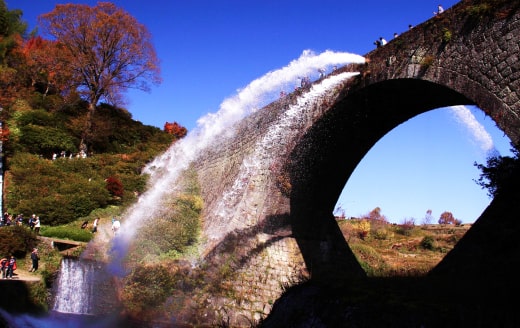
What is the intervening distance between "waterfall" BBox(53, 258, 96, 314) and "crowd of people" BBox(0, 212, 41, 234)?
3.45 m

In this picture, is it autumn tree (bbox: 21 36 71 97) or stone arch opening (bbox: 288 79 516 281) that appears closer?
stone arch opening (bbox: 288 79 516 281)

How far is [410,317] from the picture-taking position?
3.52 m

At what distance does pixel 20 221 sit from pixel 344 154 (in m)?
13.4

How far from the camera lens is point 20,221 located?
18.4m

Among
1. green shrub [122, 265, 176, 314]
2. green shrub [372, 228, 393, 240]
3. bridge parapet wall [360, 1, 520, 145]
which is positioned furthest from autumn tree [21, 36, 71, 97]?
bridge parapet wall [360, 1, 520, 145]

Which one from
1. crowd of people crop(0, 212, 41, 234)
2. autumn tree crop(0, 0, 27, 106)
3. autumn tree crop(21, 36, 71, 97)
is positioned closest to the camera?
crowd of people crop(0, 212, 41, 234)

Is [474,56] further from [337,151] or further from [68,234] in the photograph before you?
[68,234]

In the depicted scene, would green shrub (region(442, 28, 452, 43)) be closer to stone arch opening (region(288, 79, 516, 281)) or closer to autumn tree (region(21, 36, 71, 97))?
stone arch opening (region(288, 79, 516, 281))

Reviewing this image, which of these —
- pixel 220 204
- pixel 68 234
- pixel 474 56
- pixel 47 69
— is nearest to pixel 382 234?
pixel 220 204

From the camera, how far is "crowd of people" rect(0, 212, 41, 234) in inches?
699

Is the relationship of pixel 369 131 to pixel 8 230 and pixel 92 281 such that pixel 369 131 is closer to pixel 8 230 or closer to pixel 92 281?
pixel 92 281

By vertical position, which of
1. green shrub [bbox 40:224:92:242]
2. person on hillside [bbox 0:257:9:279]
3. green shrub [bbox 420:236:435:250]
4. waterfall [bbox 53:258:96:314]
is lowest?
waterfall [bbox 53:258:96:314]

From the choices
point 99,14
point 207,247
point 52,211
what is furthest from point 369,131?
point 99,14

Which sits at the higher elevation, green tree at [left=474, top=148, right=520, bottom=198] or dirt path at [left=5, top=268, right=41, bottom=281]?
green tree at [left=474, top=148, right=520, bottom=198]
